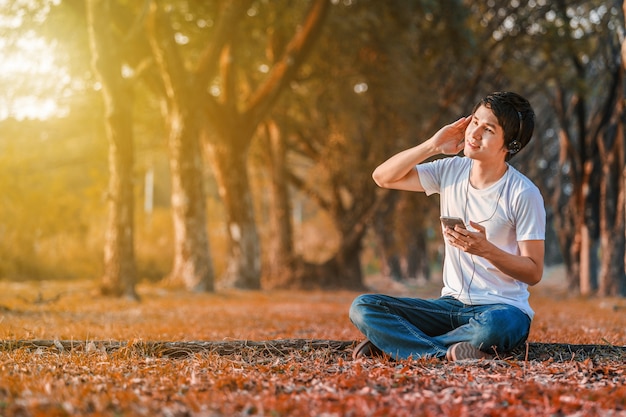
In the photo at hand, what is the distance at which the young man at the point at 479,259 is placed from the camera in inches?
198

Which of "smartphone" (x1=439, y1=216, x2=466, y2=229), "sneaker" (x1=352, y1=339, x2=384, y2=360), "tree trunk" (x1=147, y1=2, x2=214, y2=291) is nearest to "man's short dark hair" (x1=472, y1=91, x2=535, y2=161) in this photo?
"smartphone" (x1=439, y1=216, x2=466, y2=229)

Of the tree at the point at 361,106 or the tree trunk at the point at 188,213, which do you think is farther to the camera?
the tree at the point at 361,106

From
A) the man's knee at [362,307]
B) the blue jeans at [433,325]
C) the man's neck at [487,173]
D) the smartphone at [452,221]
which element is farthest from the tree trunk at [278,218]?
the smartphone at [452,221]

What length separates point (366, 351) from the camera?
17.5 feet

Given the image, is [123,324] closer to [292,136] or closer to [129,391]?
[129,391]

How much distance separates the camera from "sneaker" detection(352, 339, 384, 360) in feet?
17.3

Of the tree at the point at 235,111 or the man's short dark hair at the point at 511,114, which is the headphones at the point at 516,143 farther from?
the tree at the point at 235,111

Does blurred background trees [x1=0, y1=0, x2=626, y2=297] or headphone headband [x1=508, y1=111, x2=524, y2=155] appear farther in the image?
blurred background trees [x1=0, y1=0, x2=626, y2=297]

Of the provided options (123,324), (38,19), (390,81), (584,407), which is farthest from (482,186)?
(390,81)

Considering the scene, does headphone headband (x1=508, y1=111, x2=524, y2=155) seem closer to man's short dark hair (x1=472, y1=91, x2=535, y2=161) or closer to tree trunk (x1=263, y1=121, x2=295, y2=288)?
man's short dark hair (x1=472, y1=91, x2=535, y2=161)

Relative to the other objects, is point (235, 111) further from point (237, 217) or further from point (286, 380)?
point (286, 380)

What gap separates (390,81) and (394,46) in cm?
117

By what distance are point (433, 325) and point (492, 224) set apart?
32.0 inches

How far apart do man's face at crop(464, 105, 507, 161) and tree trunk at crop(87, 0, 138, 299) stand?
28.9 feet
